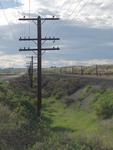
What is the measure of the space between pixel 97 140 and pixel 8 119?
5.67 metres

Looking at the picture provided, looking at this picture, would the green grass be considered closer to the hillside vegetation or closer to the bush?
the hillside vegetation

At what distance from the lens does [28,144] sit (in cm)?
1853

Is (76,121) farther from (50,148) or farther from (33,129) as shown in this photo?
(50,148)

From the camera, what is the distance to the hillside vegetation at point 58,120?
18.3m

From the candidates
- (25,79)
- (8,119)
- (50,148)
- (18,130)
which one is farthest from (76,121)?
(25,79)

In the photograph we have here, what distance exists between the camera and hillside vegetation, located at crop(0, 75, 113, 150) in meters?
18.3

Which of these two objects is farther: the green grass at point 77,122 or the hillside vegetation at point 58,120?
the green grass at point 77,122

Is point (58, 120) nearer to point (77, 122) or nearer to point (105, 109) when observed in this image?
point (77, 122)

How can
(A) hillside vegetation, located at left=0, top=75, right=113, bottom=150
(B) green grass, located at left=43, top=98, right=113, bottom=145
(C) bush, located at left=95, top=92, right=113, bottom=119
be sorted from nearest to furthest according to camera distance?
(A) hillside vegetation, located at left=0, top=75, right=113, bottom=150, (B) green grass, located at left=43, top=98, right=113, bottom=145, (C) bush, located at left=95, top=92, right=113, bottom=119

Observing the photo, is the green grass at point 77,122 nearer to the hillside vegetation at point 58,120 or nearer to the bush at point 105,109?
the hillside vegetation at point 58,120

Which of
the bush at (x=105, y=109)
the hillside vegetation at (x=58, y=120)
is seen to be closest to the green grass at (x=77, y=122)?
the hillside vegetation at (x=58, y=120)

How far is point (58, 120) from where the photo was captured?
161 feet

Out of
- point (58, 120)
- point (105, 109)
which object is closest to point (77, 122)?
point (58, 120)

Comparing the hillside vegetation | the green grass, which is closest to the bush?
the hillside vegetation
